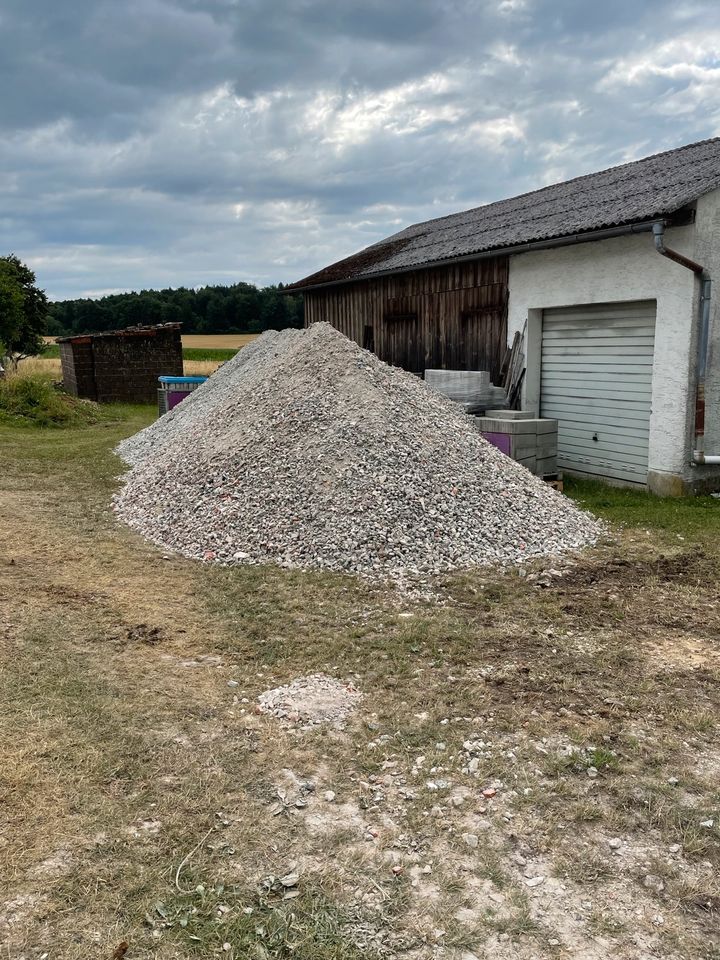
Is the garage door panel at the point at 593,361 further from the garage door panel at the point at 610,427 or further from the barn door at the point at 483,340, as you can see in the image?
the barn door at the point at 483,340

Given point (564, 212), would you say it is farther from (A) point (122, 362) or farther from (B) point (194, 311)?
(B) point (194, 311)

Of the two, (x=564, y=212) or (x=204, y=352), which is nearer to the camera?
(x=564, y=212)

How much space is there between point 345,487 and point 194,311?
183 ft

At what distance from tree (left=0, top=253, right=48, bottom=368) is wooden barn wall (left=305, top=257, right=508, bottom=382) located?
22.0 metres

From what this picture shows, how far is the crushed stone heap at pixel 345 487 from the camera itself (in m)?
→ 6.61

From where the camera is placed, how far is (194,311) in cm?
5919

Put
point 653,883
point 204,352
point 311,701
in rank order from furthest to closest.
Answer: point 204,352 → point 311,701 → point 653,883

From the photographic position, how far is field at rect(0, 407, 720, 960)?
2455 mm

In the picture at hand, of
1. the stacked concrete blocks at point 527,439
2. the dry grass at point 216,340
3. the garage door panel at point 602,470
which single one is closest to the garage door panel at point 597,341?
the stacked concrete blocks at point 527,439

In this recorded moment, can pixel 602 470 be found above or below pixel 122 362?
below

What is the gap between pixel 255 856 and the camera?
2.76m

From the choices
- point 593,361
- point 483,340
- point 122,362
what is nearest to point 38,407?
point 122,362

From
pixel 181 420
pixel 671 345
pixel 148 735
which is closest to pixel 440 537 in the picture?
pixel 148 735

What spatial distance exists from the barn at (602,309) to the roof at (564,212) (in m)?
0.04
